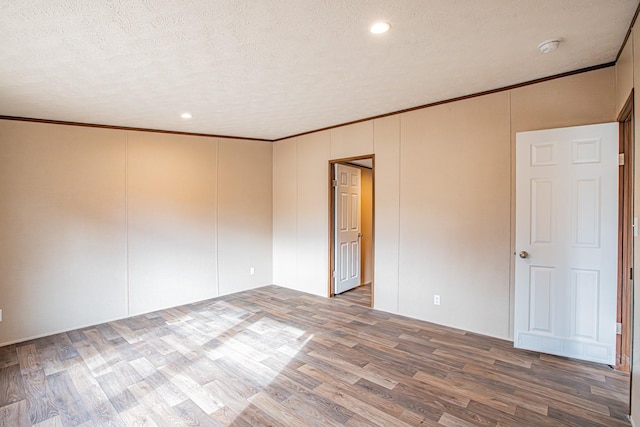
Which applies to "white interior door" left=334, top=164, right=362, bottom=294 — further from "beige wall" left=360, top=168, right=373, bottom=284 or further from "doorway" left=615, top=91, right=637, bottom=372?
"doorway" left=615, top=91, right=637, bottom=372

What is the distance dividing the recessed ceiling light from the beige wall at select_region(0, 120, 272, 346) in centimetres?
352

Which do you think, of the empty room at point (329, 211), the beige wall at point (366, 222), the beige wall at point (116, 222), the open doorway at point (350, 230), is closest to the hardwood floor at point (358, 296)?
the open doorway at point (350, 230)

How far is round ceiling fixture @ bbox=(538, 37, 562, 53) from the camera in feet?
7.39

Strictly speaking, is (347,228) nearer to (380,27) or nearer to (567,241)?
(567,241)

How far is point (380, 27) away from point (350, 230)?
Result: 3637 millimetres

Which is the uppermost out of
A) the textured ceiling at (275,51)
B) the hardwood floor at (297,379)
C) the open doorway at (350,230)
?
the textured ceiling at (275,51)

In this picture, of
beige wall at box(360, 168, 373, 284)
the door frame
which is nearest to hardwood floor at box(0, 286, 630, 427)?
the door frame

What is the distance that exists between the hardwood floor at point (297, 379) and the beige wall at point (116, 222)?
1.65ft

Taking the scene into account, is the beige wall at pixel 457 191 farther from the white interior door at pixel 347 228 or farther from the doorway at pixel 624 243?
the white interior door at pixel 347 228

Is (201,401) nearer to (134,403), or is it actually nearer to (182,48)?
(134,403)

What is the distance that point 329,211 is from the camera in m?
4.90

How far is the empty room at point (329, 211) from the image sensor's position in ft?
6.89

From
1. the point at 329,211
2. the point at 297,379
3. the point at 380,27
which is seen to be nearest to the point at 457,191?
the point at 329,211

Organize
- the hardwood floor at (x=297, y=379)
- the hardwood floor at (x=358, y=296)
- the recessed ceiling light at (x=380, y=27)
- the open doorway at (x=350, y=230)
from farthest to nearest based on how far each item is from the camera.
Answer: the open doorway at (x=350, y=230) < the hardwood floor at (x=358, y=296) < the hardwood floor at (x=297, y=379) < the recessed ceiling light at (x=380, y=27)
